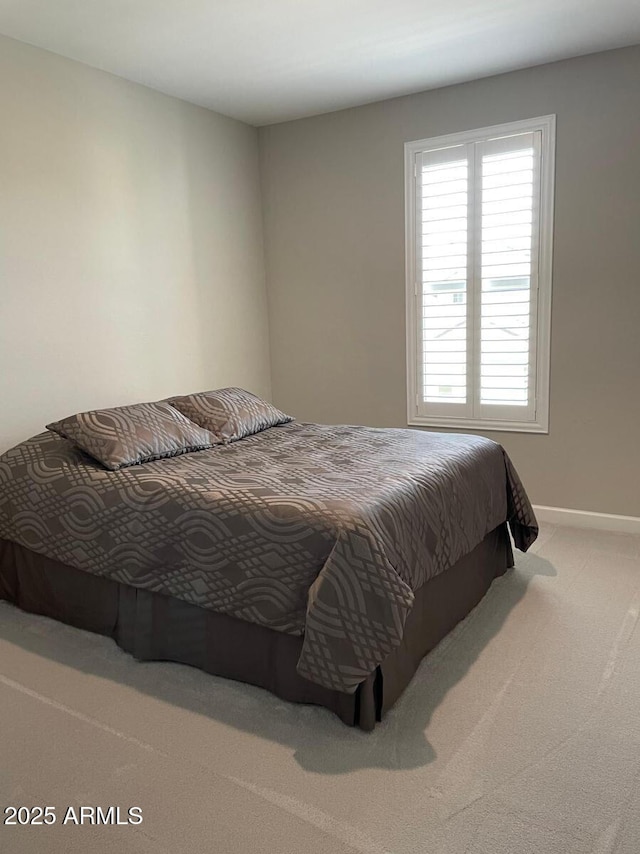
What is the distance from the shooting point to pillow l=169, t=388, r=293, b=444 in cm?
330

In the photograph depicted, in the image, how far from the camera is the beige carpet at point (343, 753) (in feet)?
5.29

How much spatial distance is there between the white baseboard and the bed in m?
0.72

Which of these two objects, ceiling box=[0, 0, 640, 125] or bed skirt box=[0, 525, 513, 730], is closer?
bed skirt box=[0, 525, 513, 730]

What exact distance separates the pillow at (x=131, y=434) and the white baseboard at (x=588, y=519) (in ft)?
6.62

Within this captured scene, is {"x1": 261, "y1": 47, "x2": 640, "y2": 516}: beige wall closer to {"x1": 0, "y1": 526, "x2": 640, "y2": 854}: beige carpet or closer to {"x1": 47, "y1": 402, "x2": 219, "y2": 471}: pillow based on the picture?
{"x1": 0, "y1": 526, "x2": 640, "y2": 854}: beige carpet

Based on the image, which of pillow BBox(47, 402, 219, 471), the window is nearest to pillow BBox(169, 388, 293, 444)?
pillow BBox(47, 402, 219, 471)

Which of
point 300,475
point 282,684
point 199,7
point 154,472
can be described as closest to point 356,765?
point 282,684

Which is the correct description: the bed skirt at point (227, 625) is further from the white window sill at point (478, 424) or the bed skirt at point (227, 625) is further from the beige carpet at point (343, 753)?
the white window sill at point (478, 424)

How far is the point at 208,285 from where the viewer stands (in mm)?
4137

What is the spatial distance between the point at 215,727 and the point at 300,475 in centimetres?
93

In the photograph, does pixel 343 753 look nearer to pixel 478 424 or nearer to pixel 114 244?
pixel 478 424

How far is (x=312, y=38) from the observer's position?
3.05 m

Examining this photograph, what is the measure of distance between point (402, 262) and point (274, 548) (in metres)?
2.50

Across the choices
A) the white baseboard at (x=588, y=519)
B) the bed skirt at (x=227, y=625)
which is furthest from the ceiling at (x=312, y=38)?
the white baseboard at (x=588, y=519)
